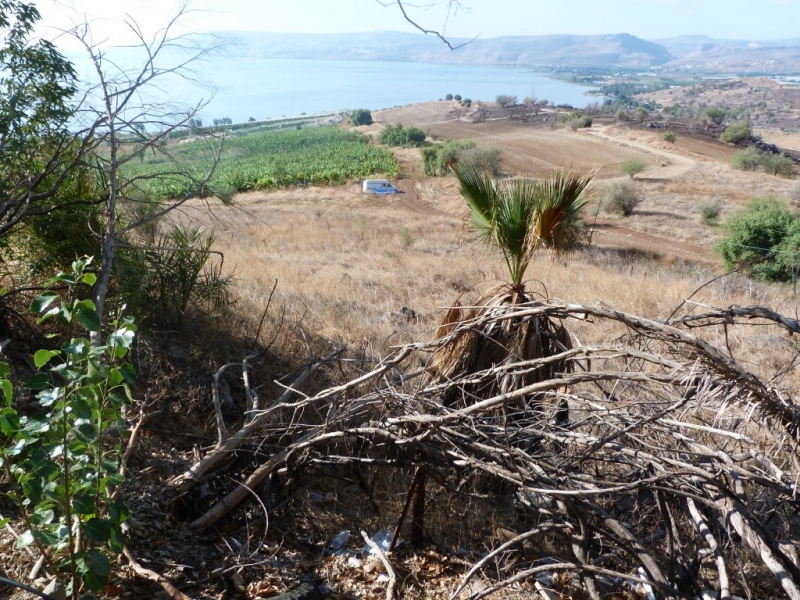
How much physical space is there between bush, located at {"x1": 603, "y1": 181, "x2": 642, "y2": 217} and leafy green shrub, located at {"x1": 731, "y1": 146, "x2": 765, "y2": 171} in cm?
2282

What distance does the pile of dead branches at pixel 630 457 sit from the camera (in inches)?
84.4

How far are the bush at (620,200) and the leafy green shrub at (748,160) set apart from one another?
22819 millimetres

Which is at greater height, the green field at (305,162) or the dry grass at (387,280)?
the dry grass at (387,280)

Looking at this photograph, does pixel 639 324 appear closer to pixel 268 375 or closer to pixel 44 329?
pixel 268 375

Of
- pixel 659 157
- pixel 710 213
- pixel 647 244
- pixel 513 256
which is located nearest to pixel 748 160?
pixel 659 157

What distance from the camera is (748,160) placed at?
48.4 meters

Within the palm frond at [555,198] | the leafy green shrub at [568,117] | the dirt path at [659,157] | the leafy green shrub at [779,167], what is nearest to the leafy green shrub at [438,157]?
the dirt path at [659,157]

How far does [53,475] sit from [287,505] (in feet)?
6.01

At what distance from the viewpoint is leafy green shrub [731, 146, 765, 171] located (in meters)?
48.0

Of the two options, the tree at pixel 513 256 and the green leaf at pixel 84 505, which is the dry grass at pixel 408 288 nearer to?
the tree at pixel 513 256

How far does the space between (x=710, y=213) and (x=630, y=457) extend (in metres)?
30.5

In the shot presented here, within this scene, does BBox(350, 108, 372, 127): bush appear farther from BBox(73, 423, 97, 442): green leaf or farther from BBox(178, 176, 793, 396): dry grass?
BBox(73, 423, 97, 442): green leaf

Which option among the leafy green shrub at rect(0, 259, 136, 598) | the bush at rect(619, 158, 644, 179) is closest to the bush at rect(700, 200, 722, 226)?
the bush at rect(619, 158, 644, 179)

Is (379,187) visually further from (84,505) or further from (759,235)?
(84,505)
